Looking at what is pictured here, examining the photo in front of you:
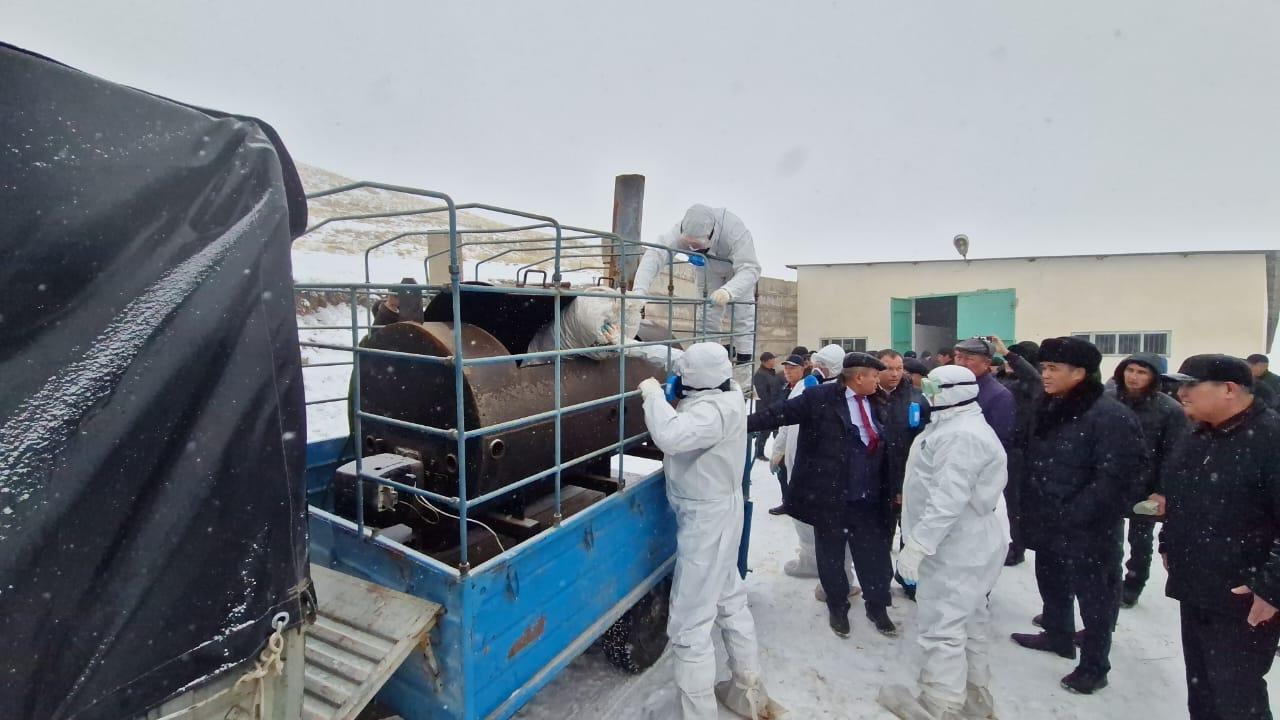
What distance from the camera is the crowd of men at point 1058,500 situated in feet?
8.79

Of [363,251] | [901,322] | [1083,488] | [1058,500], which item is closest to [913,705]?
[1058,500]

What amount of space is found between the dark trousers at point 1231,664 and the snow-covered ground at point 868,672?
751 mm

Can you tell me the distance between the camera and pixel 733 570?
3363 millimetres

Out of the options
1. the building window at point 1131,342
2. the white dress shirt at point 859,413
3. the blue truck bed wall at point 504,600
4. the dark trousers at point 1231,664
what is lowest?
the dark trousers at point 1231,664

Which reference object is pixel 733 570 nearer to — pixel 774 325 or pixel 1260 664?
pixel 1260 664

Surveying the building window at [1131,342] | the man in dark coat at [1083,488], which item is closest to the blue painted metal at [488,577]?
the man in dark coat at [1083,488]

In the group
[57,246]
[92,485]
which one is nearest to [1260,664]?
[92,485]

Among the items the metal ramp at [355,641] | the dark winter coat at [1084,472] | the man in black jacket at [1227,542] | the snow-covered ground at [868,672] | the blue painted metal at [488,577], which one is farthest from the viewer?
the dark winter coat at [1084,472]

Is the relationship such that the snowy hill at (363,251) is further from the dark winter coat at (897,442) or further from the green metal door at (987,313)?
the green metal door at (987,313)

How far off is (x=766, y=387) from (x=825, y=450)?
4.68m

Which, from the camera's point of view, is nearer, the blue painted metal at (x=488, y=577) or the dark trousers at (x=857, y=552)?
the blue painted metal at (x=488, y=577)

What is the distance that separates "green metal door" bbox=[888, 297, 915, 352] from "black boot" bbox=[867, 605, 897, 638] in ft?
42.1

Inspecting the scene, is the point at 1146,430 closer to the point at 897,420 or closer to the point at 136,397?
the point at 897,420

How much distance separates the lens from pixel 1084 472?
3.59 meters
